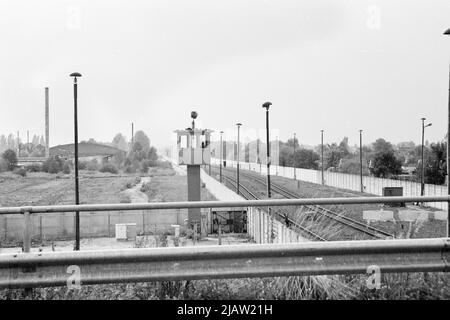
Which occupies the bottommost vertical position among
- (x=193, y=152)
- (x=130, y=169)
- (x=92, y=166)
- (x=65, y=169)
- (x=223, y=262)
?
(x=130, y=169)

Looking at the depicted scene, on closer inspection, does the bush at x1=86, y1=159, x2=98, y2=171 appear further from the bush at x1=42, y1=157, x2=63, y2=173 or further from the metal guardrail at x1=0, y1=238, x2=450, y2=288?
the metal guardrail at x1=0, y1=238, x2=450, y2=288

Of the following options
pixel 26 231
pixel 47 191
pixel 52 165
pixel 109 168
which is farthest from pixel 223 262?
pixel 109 168

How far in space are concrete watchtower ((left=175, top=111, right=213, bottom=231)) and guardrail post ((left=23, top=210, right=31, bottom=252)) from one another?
2103cm

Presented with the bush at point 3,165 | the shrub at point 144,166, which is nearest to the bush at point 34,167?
the bush at point 3,165

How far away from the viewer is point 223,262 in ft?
12.9

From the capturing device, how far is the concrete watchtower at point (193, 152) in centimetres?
2548

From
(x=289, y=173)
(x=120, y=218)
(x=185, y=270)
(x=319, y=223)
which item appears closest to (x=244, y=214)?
(x=120, y=218)

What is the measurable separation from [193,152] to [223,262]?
870 inches

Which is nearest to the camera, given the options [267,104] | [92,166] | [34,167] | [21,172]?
[267,104]

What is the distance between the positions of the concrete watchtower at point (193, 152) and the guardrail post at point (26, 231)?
21033mm

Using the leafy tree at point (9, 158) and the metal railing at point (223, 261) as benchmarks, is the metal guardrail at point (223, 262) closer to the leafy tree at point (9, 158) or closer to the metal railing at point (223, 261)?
the metal railing at point (223, 261)

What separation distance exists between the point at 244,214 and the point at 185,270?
2056 cm

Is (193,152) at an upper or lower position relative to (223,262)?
upper

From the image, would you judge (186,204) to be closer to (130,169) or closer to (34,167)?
(34,167)
